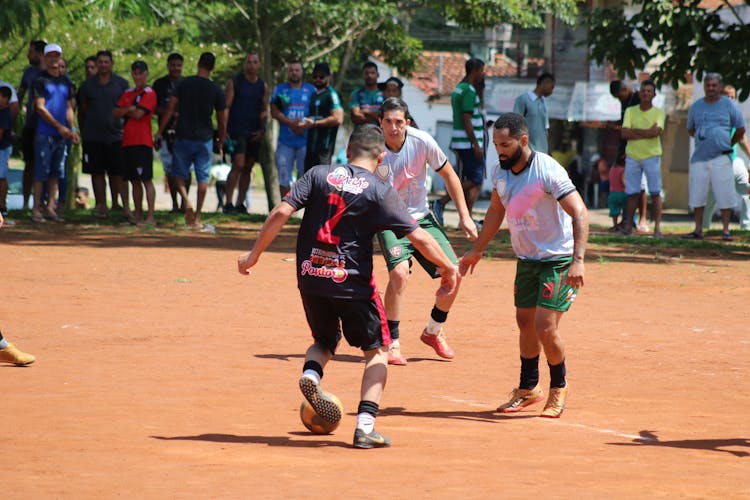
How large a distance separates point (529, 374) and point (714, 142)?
36.3 feet

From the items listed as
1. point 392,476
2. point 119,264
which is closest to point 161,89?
point 119,264

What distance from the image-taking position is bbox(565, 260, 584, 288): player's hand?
7309 mm

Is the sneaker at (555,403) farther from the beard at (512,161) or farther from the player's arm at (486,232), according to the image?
the beard at (512,161)

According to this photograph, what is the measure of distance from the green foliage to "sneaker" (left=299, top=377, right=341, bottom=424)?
1115cm

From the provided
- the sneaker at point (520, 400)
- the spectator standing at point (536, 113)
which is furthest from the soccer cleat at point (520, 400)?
the spectator standing at point (536, 113)

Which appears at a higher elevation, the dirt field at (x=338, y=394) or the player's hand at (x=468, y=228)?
the player's hand at (x=468, y=228)

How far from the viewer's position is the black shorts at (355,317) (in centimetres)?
671

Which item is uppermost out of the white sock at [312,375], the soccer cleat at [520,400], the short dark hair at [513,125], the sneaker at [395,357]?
the short dark hair at [513,125]

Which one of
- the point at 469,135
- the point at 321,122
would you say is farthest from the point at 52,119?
the point at 469,135

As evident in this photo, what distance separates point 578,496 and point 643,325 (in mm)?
5803

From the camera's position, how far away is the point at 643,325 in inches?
437

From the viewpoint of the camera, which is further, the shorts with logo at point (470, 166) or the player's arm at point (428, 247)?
the shorts with logo at point (470, 166)

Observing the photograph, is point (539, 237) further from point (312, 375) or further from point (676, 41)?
point (676, 41)

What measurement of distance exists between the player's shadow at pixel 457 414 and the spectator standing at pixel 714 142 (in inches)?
434
